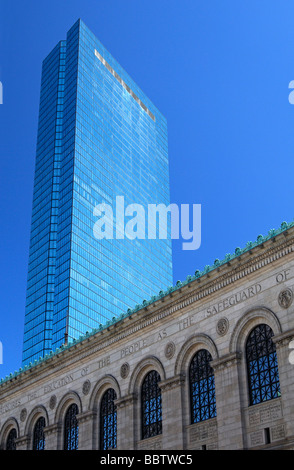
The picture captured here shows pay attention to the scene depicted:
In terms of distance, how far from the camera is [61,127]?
5802 inches

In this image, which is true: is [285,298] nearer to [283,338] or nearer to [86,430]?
[283,338]

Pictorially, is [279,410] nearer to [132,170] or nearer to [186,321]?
[186,321]

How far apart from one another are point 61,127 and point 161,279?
44598 millimetres

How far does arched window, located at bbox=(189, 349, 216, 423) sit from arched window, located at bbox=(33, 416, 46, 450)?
17300 mm

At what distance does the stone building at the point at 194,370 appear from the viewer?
33.8 meters

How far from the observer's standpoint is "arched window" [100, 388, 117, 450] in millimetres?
43781

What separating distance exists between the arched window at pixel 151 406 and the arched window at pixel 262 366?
803 centimetres

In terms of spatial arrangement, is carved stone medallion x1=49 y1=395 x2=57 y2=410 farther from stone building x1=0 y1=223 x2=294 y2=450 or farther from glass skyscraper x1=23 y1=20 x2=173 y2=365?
glass skyscraper x1=23 y1=20 x2=173 y2=365

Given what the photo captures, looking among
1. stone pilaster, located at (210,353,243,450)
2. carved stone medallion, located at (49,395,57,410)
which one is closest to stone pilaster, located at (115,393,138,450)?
stone pilaster, located at (210,353,243,450)

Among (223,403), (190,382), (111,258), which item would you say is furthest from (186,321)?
(111,258)

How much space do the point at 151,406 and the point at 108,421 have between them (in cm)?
477

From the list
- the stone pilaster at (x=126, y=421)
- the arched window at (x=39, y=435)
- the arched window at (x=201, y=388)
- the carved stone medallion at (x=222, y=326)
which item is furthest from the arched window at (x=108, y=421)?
the carved stone medallion at (x=222, y=326)

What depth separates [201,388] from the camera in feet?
124

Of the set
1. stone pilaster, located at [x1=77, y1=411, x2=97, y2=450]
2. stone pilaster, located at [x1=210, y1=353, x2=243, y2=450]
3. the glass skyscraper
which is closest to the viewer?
stone pilaster, located at [x1=210, y1=353, x2=243, y2=450]
